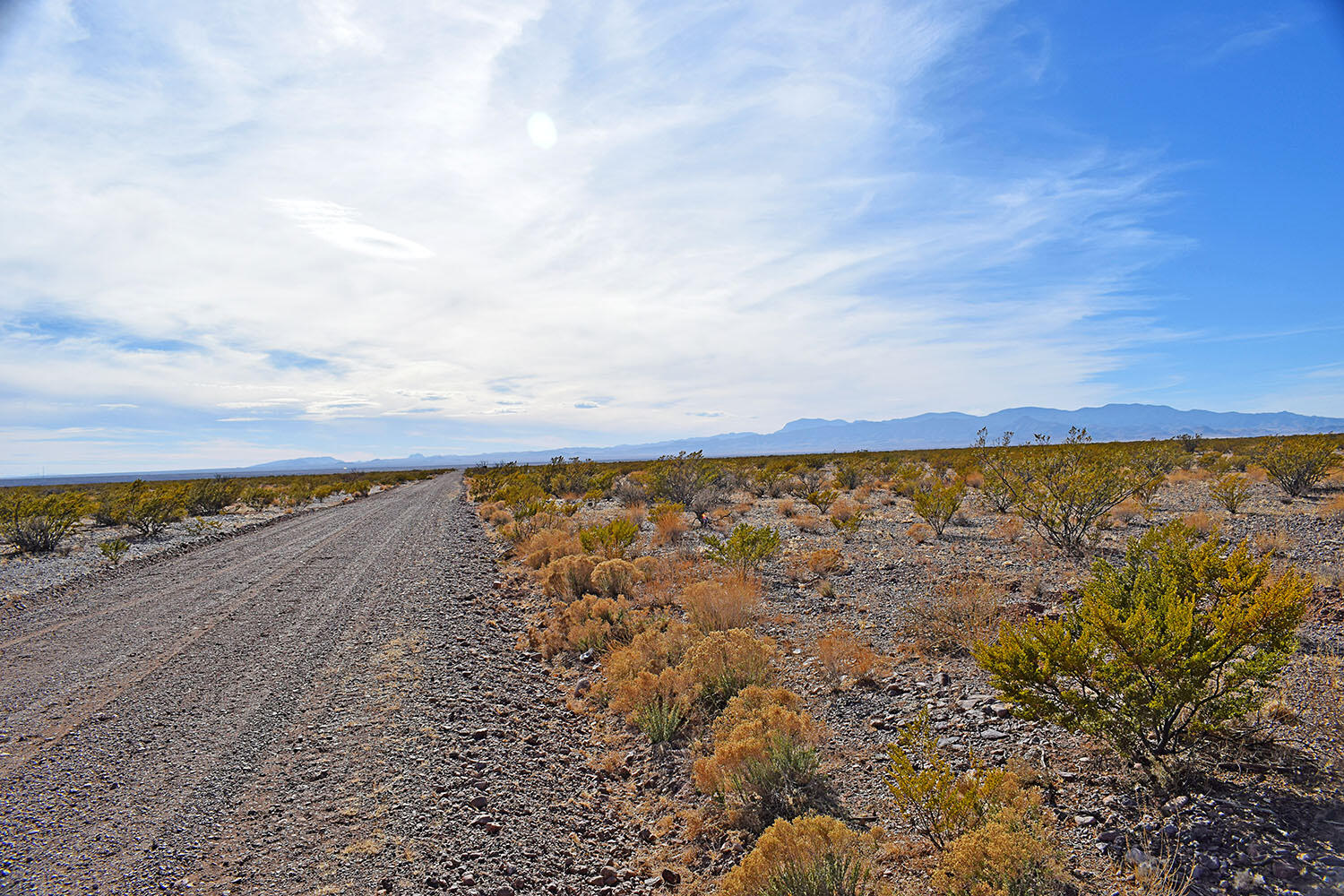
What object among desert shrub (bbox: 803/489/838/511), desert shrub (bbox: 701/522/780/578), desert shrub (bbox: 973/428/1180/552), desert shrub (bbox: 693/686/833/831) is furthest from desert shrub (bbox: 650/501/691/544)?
desert shrub (bbox: 693/686/833/831)

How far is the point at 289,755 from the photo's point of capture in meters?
5.53

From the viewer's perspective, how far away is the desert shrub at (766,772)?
471cm

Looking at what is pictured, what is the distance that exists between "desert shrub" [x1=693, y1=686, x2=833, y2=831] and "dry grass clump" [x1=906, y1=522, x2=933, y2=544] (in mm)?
10461

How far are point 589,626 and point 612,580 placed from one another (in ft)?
6.88

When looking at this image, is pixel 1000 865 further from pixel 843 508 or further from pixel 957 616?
pixel 843 508

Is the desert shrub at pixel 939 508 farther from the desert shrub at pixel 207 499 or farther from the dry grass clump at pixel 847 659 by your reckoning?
the desert shrub at pixel 207 499

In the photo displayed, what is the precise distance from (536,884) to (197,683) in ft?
19.8

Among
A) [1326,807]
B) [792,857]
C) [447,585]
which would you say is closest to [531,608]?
[447,585]

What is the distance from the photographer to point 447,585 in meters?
12.4

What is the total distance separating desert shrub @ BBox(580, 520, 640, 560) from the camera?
13109 millimetres

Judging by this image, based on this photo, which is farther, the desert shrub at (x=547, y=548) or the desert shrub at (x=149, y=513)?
the desert shrub at (x=149, y=513)

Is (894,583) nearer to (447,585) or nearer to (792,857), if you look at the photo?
(792,857)

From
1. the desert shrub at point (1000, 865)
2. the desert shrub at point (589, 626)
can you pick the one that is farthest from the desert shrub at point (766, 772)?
the desert shrub at point (589, 626)

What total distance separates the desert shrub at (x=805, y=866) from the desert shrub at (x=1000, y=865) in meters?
0.50
